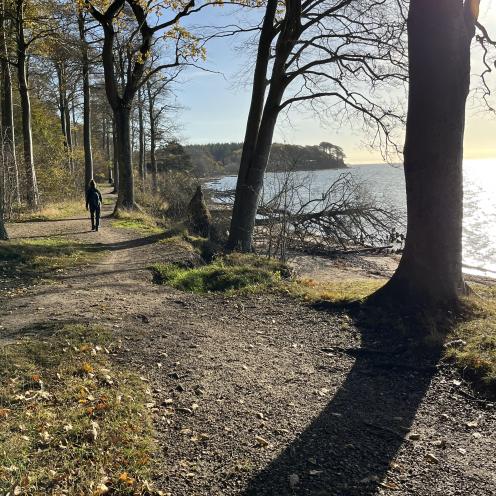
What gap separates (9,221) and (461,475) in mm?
15802

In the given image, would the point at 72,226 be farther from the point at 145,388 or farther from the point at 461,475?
the point at 461,475

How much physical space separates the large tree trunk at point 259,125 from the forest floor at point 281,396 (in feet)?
19.6

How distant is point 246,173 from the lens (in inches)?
570

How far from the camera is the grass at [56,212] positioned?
17422 millimetres

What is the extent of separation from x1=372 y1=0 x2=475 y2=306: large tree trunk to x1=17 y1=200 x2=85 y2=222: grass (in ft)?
45.7

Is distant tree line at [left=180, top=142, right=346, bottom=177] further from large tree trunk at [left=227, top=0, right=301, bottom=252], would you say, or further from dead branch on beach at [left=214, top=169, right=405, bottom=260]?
dead branch on beach at [left=214, top=169, right=405, bottom=260]

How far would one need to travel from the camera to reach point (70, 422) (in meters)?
4.13

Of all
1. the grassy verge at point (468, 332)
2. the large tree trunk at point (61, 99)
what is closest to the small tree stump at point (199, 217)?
the large tree trunk at point (61, 99)

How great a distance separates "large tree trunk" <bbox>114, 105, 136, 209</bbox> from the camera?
18.8m

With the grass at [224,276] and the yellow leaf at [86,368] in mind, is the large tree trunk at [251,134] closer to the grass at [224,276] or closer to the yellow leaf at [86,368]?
the grass at [224,276]

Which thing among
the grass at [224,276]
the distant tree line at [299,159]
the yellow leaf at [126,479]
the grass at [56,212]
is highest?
the distant tree line at [299,159]

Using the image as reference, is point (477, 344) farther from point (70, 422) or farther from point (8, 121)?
point (8, 121)

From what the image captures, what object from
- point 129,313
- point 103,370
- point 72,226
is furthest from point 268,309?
point 72,226

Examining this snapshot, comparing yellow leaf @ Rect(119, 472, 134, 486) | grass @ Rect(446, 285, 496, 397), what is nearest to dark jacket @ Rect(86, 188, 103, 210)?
grass @ Rect(446, 285, 496, 397)
